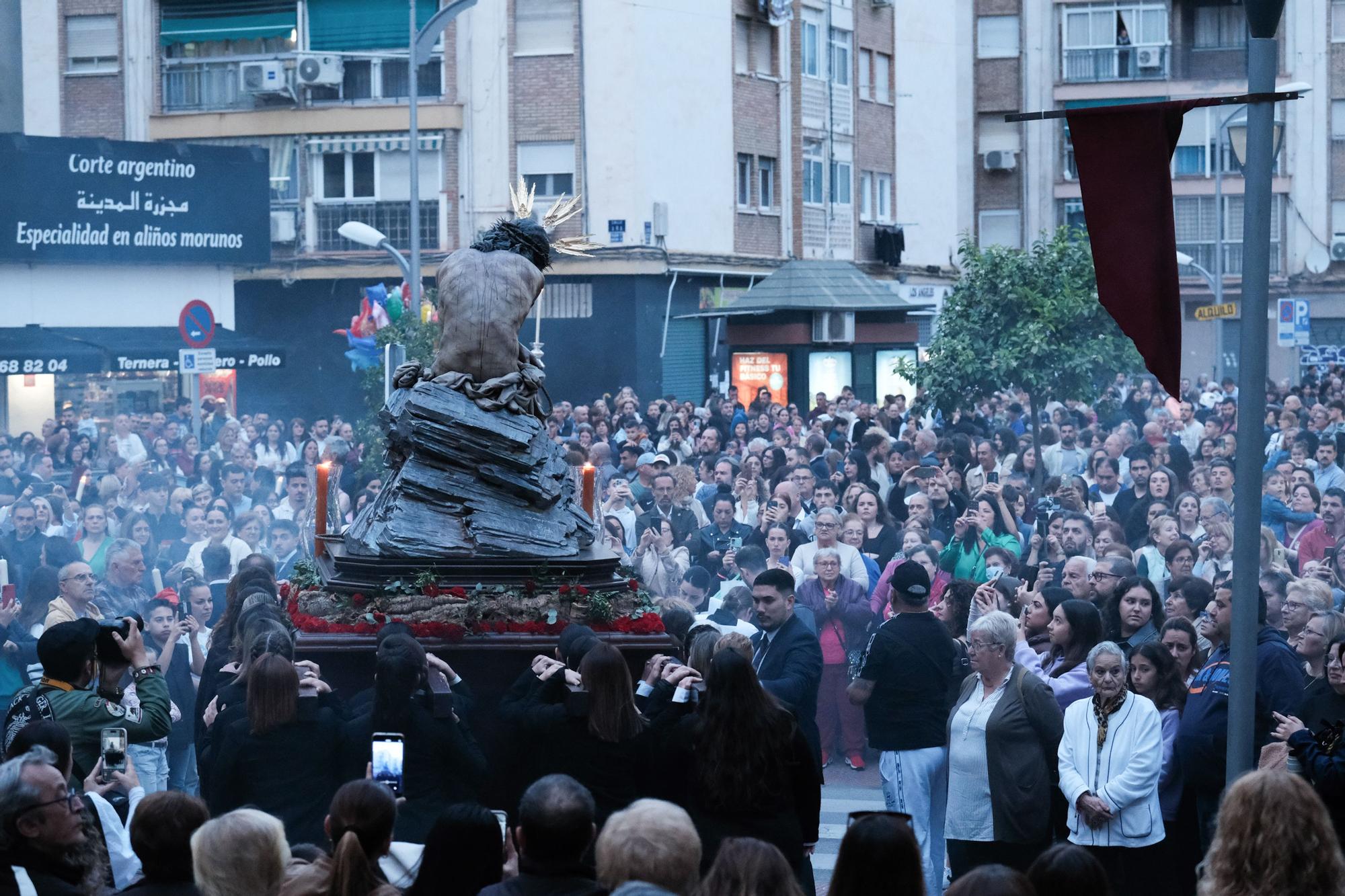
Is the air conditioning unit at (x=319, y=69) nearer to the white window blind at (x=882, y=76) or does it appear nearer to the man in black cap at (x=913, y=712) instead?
the white window blind at (x=882, y=76)

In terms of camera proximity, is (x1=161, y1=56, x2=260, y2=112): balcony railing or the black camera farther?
(x1=161, y1=56, x2=260, y2=112): balcony railing

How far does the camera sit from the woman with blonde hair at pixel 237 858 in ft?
15.2

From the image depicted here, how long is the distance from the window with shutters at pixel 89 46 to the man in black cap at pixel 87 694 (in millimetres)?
31762

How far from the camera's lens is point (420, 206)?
1387 inches

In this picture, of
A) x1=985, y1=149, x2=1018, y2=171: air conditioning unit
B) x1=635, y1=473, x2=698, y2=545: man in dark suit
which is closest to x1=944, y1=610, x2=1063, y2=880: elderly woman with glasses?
x1=635, y1=473, x2=698, y2=545: man in dark suit

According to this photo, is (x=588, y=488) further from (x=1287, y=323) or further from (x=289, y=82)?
(x=289, y=82)

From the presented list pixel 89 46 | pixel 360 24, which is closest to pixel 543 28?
pixel 360 24

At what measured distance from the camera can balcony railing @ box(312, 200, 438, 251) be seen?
3494 cm

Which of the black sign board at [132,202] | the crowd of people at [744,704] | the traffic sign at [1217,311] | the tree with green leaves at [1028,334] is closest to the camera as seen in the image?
the crowd of people at [744,704]

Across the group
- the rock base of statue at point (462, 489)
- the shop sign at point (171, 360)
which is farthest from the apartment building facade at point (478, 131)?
the rock base of statue at point (462, 489)

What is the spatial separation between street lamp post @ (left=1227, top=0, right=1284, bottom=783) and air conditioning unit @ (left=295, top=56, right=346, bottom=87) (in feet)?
101

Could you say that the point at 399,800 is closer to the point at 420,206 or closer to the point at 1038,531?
the point at 1038,531

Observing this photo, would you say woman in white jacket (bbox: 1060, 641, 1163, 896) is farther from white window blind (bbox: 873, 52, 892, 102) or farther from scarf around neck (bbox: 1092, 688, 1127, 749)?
white window blind (bbox: 873, 52, 892, 102)

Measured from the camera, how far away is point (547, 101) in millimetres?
34094
